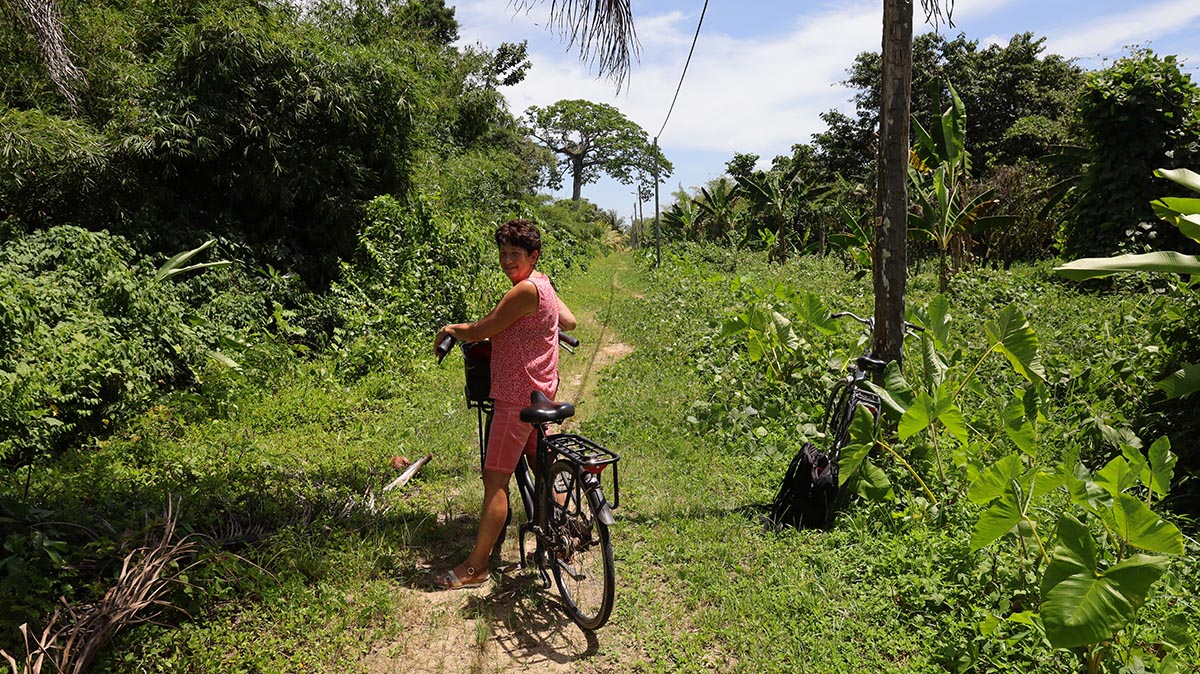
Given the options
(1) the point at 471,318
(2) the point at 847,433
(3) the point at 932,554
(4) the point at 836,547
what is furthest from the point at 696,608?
(1) the point at 471,318

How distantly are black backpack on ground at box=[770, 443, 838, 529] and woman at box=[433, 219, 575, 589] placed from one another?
1551mm

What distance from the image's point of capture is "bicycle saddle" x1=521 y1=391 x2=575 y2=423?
2963mm

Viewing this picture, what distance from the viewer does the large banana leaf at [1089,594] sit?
2051 mm

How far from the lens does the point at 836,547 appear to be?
11.6 ft

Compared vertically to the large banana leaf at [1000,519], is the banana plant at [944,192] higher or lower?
higher

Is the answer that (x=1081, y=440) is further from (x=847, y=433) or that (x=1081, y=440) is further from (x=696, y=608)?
(x=696, y=608)

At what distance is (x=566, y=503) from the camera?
3049 millimetres

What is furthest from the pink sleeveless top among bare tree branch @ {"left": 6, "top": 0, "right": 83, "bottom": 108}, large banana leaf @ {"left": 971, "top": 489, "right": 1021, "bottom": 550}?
bare tree branch @ {"left": 6, "top": 0, "right": 83, "bottom": 108}

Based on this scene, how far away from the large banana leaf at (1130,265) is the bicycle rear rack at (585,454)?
6.81 ft

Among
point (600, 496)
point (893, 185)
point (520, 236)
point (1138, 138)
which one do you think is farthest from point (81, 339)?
point (1138, 138)

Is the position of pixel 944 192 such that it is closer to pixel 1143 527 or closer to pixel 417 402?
pixel 417 402

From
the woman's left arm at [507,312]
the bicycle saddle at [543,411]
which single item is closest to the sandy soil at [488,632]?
the bicycle saddle at [543,411]

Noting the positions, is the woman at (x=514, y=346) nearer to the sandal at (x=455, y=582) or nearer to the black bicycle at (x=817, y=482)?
the sandal at (x=455, y=582)

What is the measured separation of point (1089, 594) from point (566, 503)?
6.36ft
